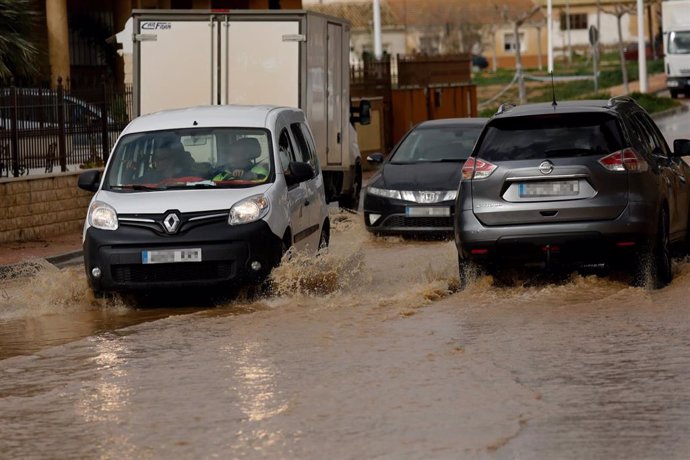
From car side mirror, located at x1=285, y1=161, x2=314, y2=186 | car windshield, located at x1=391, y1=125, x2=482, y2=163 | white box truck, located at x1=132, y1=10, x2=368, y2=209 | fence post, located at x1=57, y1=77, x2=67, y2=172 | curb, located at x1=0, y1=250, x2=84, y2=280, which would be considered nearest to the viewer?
car side mirror, located at x1=285, y1=161, x2=314, y2=186

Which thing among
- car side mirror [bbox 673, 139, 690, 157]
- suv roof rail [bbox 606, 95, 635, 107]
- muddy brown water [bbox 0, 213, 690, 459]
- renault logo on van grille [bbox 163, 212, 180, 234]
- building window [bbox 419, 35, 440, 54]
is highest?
building window [bbox 419, 35, 440, 54]

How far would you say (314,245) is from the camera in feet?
50.2

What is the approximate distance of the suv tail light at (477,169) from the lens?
13016mm

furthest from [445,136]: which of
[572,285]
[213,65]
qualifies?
[572,285]

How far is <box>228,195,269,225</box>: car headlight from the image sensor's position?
13.3 meters

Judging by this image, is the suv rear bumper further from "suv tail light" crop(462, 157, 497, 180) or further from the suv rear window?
the suv rear window

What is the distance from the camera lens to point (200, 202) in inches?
527

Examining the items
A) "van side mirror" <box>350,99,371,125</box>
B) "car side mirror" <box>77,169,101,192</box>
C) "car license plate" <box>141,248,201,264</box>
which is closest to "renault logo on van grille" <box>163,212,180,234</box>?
"car license plate" <box>141,248,201,264</box>

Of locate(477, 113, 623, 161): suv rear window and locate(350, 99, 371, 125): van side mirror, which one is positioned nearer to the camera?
locate(477, 113, 623, 161): suv rear window

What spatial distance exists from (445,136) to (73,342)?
9.53 meters

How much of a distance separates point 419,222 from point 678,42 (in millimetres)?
41392

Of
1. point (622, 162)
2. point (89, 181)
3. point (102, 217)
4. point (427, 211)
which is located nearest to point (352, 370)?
point (622, 162)

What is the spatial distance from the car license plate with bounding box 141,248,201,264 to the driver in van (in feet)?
3.47

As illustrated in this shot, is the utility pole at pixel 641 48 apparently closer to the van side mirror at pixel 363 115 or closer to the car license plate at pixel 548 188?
the van side mirror at pixel 363 115
